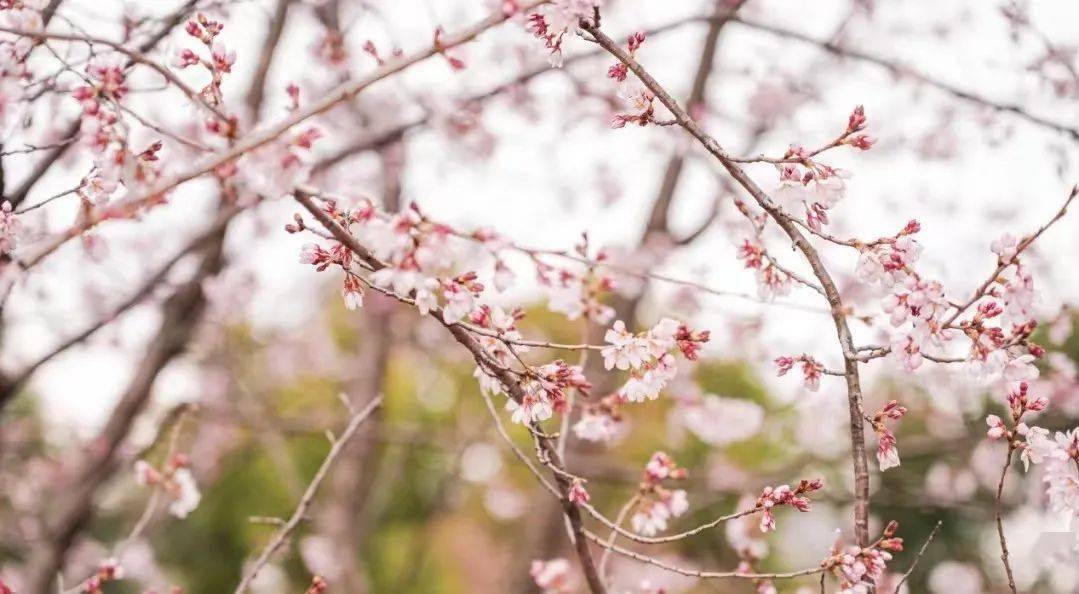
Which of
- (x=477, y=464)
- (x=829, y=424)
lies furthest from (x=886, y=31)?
(x=477, y=464)

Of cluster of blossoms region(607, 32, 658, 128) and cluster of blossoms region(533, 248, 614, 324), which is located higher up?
cluster of blossoms region(607, 32, 658, 128)

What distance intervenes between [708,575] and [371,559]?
13.8 metres

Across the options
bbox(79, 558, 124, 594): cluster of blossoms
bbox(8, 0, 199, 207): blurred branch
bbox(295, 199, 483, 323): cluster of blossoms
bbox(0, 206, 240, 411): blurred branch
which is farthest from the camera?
bbox(0, 206, 240, 411): blurred branch

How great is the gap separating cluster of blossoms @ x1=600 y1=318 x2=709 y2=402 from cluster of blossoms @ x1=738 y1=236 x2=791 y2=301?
0.25 meters

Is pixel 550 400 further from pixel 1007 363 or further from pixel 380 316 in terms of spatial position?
pixel 380 316

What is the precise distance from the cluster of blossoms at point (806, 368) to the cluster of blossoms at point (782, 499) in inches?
7.9

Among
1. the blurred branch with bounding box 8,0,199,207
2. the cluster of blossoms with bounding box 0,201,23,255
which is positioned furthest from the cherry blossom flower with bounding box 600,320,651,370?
the blurred branch with bounding box 8,0,199,207

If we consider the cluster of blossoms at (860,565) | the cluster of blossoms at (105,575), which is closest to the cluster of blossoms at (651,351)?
the cluster of blossoms at (860,565)

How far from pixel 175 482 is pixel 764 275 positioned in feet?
6.10

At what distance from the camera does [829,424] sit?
6160 mm

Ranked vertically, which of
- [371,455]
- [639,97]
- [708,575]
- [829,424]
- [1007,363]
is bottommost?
[708,575]

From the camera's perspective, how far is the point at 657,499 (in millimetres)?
2109

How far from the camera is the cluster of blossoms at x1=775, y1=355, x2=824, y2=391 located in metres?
1.79

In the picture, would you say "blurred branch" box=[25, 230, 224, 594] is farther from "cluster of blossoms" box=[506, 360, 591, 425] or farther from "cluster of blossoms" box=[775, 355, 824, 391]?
"cluster of blossoms" box=[775, 355, 824, 391]
